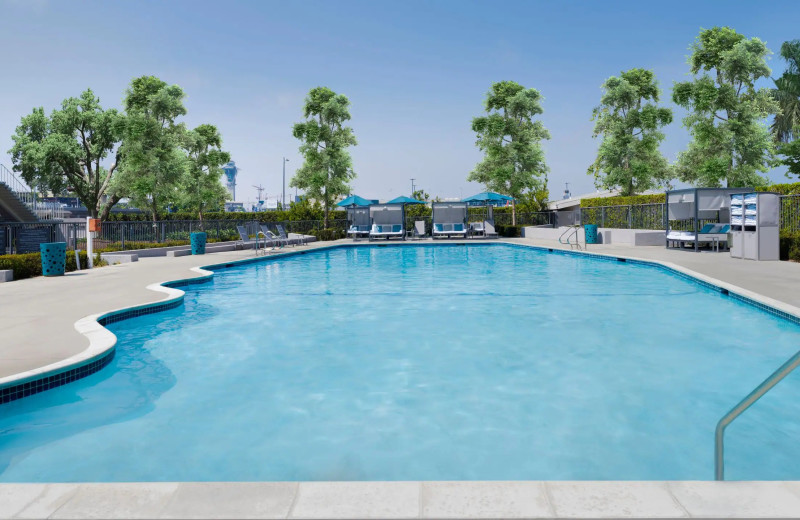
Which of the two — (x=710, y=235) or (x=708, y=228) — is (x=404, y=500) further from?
(x=708, y=228)

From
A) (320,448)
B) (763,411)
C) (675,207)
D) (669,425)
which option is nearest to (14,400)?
(320,448)

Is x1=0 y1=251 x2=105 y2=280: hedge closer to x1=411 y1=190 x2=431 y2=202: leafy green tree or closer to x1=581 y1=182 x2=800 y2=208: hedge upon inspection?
x1=581 y1=182 x2=800 y2=208: hedge

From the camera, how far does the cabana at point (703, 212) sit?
18.7m

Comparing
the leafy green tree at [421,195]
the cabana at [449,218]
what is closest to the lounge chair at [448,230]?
the cabana at [449,218]

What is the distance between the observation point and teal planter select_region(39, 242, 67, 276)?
13633mm

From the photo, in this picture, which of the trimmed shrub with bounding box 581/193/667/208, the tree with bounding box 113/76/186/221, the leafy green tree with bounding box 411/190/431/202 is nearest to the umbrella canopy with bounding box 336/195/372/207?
the tree with bounding box 113/76/186/221

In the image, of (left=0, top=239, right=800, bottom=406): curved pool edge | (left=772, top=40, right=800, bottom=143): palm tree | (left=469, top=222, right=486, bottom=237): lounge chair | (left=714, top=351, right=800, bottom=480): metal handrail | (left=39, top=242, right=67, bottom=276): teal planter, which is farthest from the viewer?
(left=772, top=40, right=800, bottom=143): palm tree

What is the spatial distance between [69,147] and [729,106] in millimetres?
43061

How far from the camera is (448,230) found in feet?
103

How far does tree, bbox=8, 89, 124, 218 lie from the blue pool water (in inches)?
1403

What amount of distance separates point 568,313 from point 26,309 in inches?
362

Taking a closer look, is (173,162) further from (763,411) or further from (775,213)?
(763,411)

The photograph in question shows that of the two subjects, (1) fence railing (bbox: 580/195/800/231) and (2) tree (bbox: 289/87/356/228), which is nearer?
(1) fence railing (bbox: 580/195/800/231)

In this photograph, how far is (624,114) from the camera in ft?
105
